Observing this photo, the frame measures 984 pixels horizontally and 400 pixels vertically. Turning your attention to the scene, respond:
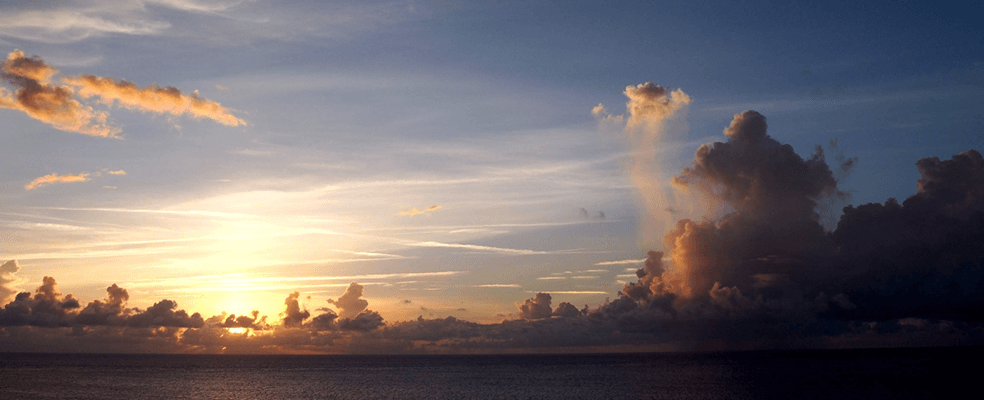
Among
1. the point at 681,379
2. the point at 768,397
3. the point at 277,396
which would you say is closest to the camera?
the point at 768,397

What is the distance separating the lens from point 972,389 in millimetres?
139375

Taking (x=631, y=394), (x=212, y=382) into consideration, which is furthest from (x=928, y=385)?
(x=212, y=382)

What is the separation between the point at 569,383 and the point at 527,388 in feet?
68.3

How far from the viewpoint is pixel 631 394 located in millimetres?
141000

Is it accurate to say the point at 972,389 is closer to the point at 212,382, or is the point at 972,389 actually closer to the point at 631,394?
the point at 631,394

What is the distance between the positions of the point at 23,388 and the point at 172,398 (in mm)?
52474

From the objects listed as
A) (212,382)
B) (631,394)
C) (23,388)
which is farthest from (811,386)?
(23,388)

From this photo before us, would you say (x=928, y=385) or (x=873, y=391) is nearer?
(x=873, y=391)

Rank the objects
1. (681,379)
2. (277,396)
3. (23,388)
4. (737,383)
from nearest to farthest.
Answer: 1. (277,396)
2. (23,388)
3. (737,383)
4. (681,379)

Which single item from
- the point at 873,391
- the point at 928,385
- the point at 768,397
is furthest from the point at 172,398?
the point at 928,385

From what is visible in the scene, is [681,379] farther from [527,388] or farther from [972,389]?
[972,389]

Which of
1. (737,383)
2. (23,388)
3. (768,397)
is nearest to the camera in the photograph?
(768,397)

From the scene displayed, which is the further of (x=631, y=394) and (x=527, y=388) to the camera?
(x=527, y=388)

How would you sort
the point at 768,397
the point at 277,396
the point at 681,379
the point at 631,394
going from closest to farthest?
1. the point at 768,397
2. the point at 631,394
3. the point at 277,396
4. the point at 681,379
